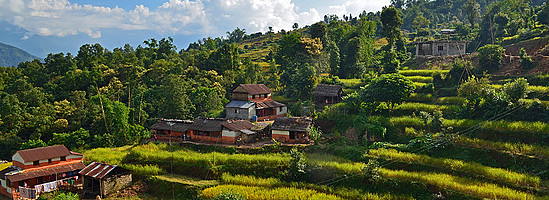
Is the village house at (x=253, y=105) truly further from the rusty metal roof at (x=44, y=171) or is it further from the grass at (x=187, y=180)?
the rusty metal roof at (x=44, y=171)

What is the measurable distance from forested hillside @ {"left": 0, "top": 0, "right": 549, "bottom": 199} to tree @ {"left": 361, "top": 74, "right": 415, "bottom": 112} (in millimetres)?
85

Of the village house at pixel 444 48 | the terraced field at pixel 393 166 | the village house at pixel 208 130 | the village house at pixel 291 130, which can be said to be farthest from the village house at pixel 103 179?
the village house at pixel 444 48

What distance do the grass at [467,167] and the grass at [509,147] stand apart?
1838 millimetres

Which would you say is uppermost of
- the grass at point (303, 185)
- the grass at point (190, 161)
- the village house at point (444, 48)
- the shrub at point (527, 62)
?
the village house at point (444, 48)

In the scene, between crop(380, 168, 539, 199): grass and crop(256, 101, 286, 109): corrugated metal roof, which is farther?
crop(256, 101, 286, 109): corrugated metal roof

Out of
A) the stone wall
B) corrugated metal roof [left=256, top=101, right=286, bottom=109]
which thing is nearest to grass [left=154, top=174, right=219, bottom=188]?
the stone wall

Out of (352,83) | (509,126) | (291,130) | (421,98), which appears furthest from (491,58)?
(291,130)

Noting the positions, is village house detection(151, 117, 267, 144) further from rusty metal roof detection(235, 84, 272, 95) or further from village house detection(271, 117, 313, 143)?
rusty metal roof detection(235, 84, 272, 95)

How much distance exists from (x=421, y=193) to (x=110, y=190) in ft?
64.3

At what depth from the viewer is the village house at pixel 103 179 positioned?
23.7m

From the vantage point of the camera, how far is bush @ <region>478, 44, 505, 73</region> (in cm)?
3186

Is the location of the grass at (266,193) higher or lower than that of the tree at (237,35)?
lower

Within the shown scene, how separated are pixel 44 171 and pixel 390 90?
25609mm

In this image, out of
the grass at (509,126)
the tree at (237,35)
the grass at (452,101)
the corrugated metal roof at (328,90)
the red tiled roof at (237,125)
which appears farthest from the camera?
the tree at (237,35)
